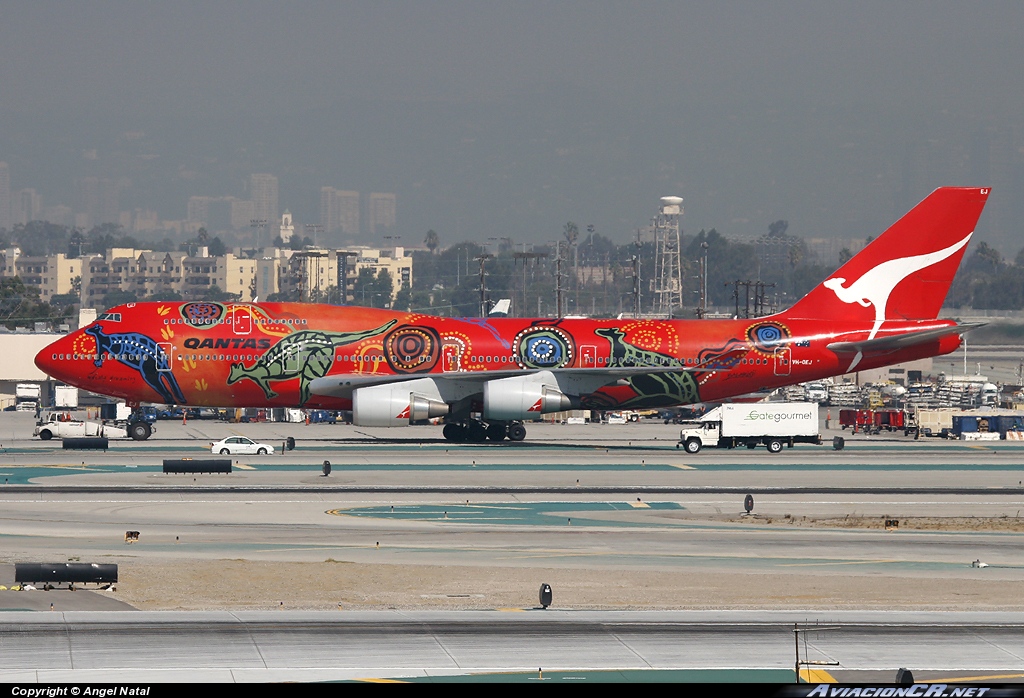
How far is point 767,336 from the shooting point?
7831 centimetres

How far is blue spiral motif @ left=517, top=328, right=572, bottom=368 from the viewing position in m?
76.8

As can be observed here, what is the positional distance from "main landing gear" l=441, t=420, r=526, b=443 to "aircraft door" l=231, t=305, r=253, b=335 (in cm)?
1303

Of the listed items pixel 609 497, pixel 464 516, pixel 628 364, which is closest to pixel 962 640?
pixel 464 516

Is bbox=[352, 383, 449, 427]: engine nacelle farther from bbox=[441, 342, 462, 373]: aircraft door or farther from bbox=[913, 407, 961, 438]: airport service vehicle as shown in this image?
bbox=[913, 407, 961, 438]: airport service vehicle

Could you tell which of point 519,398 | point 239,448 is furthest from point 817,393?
point 239,448

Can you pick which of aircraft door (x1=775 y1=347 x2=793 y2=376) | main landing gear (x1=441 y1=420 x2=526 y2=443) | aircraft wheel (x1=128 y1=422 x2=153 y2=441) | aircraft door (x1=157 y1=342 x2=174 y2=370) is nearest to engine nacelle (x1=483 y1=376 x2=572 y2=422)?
main landing gear (x1=441 y1=420 x2=526 y2=443)

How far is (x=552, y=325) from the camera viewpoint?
78.3 metres

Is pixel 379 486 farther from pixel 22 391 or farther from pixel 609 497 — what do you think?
pixel 22 391

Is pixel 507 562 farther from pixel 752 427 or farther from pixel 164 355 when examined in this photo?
pixel 164 355

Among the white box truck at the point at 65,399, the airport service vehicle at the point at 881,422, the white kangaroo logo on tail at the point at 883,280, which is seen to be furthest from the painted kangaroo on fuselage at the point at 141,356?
the airport service vehicle at the point at 881,422

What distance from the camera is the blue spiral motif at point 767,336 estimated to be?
78.1 metres

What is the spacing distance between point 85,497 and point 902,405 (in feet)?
293

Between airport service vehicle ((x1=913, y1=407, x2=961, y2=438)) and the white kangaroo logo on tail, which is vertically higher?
the white kangaroo logo on tail

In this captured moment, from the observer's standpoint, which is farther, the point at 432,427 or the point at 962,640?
the point at 432,427
